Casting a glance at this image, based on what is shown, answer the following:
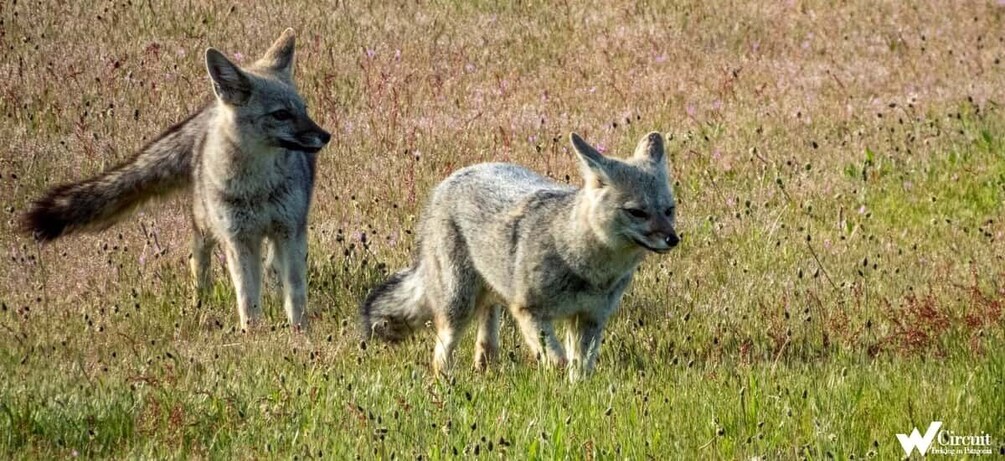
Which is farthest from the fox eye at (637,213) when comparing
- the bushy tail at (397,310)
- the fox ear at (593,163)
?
the bushy tail at (397,310)

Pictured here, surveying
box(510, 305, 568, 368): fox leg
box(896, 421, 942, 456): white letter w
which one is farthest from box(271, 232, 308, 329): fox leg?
box(896, 421, 942, 456): white letter w

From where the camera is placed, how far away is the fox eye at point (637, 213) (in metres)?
7.20

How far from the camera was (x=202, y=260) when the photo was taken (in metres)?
9.38

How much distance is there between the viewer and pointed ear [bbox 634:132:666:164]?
7734 millimetres

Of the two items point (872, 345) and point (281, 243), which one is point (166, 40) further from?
point (872, 345)

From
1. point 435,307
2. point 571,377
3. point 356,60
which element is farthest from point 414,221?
point 356,60

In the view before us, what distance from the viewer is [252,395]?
668cm

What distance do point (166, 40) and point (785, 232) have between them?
7.25m

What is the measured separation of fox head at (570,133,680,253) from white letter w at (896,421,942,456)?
63.8 inches

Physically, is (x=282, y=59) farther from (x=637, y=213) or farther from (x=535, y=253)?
(x=637, y=213)

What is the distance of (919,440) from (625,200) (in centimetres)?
201

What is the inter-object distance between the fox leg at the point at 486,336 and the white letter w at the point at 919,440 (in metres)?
2.58

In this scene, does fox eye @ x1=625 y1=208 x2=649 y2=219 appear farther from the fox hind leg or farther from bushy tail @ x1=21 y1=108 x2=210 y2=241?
bushy tail @ x1=21 y1=108 x2=210 y2=241

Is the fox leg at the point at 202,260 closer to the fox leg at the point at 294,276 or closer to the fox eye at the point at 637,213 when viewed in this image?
the fox leg at the point at 294,276
